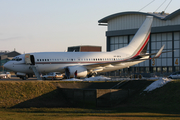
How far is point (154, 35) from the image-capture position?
71.8m

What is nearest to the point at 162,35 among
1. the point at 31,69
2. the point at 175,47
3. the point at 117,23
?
the point at 175,47

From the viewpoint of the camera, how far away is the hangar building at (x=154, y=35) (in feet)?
223

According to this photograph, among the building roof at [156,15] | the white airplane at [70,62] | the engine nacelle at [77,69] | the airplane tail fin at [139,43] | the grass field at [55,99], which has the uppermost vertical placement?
the building roof at [156,15]

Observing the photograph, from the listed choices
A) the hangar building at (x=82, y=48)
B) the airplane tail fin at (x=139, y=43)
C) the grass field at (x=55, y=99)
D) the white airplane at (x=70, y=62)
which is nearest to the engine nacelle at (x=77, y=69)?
the white airplane at (x=70, y=62)

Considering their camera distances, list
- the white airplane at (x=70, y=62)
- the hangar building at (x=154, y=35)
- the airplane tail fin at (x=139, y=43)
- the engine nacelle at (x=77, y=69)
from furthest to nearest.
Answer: the hangar building at (x=154, y=35) < the airplane tail fin at (x=139, y=43) < the white airplane at (x=70, y=62) < the engine nacelle at (x=77, y=69)

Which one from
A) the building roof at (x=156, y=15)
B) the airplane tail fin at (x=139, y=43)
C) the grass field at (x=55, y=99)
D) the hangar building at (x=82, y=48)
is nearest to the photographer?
the grass field at (x=55, y=99)

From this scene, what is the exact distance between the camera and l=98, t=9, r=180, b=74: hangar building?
67.9 metres

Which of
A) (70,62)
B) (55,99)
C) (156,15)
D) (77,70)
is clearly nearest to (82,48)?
Result: (156,15)

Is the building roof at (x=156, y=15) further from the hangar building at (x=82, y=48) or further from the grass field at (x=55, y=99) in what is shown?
→ the grass field at (x=55, y=99)

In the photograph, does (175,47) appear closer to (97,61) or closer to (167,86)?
(97,61)

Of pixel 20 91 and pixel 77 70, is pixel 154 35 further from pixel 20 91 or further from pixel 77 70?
pixel 20 91

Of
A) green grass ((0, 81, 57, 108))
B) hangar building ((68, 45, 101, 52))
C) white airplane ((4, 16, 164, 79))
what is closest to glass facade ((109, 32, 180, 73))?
white airplane ((4, 16, 164, 79))

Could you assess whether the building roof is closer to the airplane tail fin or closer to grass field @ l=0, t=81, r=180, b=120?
the airplane tail fin

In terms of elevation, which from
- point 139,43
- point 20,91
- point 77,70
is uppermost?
point 139,43
